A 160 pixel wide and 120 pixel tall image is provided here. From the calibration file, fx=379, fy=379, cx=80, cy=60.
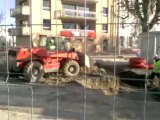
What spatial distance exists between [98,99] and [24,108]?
183cm

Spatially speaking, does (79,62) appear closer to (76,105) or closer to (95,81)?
(95,81)

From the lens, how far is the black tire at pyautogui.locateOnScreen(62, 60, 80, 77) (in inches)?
466

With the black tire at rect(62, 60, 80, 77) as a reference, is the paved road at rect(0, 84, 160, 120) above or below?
below

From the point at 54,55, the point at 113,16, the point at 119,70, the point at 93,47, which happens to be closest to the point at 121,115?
the point at 93,47

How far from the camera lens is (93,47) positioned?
6.10 metres

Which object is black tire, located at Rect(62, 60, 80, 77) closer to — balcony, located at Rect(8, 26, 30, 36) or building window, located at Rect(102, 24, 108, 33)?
balcony, located at Rect(8, 26, 30, 36)

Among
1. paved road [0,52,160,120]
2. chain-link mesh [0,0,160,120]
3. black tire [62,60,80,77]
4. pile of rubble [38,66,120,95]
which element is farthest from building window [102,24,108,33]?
black tire [62,60,80,77]

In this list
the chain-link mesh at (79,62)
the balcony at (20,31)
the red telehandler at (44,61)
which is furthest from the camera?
the red telehandler at (44,61)

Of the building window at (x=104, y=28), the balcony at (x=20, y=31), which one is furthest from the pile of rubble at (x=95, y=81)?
the building window at (x=104, y=28)

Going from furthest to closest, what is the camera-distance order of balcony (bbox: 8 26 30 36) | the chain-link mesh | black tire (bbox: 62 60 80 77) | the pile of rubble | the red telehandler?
black tire (bbox: 62 60 80 77), the red telehandler, the pile of rubble, balcony (bbox: 8 26 30 36), the chain-link mesh

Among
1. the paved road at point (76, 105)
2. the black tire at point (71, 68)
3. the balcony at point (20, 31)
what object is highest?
the balcony at point (20, 31)

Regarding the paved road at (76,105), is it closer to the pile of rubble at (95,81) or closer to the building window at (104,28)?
the pile of rubble at (95,81)

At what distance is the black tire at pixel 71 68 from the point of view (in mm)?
11828

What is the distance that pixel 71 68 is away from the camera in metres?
12.4
